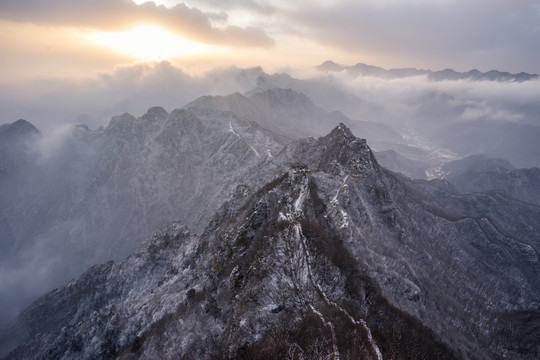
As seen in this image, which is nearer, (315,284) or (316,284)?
(315,284)

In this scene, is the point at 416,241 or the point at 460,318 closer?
the point at 460,318

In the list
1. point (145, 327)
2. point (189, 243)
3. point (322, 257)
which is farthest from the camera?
point (189, 243)

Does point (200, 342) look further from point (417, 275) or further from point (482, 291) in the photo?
point (482, 291)

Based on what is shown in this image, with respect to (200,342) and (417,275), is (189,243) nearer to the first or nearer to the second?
(200,342)

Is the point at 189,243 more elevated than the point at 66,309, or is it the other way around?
the point at 189,243

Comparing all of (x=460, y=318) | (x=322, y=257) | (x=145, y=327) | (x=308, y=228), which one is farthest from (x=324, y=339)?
(x=460, y=318)


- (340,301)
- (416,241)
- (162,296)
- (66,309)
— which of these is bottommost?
(66,309)

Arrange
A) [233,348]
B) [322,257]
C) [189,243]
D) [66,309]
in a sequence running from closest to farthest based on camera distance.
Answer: [233,348], [322,257], [189,243], [66,309]

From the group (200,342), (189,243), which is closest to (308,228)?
(200,342)
